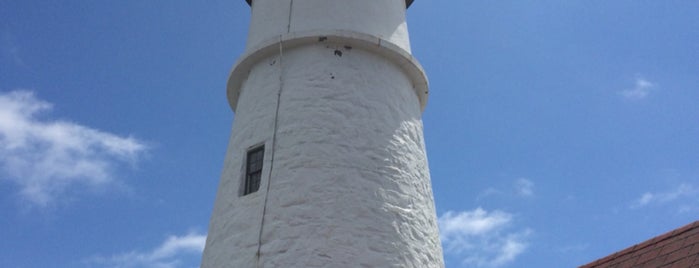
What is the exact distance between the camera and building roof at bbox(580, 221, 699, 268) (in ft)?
25.9

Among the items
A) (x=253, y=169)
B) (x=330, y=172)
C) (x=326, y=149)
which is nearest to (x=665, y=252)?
(x=330, y=172)

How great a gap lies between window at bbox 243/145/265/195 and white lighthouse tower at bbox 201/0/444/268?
0.07 feet

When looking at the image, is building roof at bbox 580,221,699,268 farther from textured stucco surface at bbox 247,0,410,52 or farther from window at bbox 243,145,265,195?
window at bbox 243,145,265,195

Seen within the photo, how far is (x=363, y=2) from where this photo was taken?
10.5 meters

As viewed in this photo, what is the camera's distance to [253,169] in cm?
848

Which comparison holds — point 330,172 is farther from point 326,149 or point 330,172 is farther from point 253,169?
point 253,169

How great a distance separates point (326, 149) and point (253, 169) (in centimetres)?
118

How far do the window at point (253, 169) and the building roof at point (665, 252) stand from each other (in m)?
5.71

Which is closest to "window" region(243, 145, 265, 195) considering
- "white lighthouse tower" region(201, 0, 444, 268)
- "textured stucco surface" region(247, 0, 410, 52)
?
"white lighthouse tower" region(201, 0, 444, 268)

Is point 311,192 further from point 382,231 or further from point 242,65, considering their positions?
point 242,65

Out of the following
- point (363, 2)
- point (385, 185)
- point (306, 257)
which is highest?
point (363, 2)

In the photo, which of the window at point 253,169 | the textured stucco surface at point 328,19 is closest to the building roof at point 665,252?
the textured stucco surface at point 328,19

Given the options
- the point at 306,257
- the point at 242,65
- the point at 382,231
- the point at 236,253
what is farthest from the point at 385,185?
the point at 242,65

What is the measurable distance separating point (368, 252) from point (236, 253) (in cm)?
169
